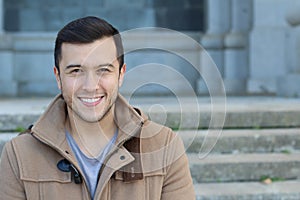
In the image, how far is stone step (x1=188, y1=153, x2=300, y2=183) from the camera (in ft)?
11.5

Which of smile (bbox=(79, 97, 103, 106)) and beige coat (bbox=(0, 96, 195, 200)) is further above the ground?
smile (bbox=(79, 97, 103, 106))

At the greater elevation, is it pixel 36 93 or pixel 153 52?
pixel 153 52

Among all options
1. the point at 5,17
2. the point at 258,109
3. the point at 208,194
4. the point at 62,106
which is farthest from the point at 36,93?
the point at 62,106

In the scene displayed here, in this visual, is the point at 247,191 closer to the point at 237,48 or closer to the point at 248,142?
the point at 248,142

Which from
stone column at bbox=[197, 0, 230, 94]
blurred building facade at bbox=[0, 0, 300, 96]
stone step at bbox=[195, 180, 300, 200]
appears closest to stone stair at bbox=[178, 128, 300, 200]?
stone step at bbox=[195, 180, 300, 200]

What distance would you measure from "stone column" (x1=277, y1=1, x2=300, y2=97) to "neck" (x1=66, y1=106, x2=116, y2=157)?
5071mm

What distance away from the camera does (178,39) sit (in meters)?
7.59

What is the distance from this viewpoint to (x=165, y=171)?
175cm

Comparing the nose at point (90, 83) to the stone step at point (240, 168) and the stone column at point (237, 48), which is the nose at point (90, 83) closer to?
the stone step at point (240, 168)

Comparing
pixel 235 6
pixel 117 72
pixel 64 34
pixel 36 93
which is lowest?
pixel 36 93

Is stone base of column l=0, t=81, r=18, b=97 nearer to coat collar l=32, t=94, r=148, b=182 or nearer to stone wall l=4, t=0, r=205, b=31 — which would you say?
stone wall l=4, t=0, r=205, b=31

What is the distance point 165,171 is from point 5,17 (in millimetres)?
6521

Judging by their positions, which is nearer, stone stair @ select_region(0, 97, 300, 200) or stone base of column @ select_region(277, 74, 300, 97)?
stone stair @ select_region(0, 97, 300, 200)

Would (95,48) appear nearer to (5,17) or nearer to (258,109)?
(258,109)
